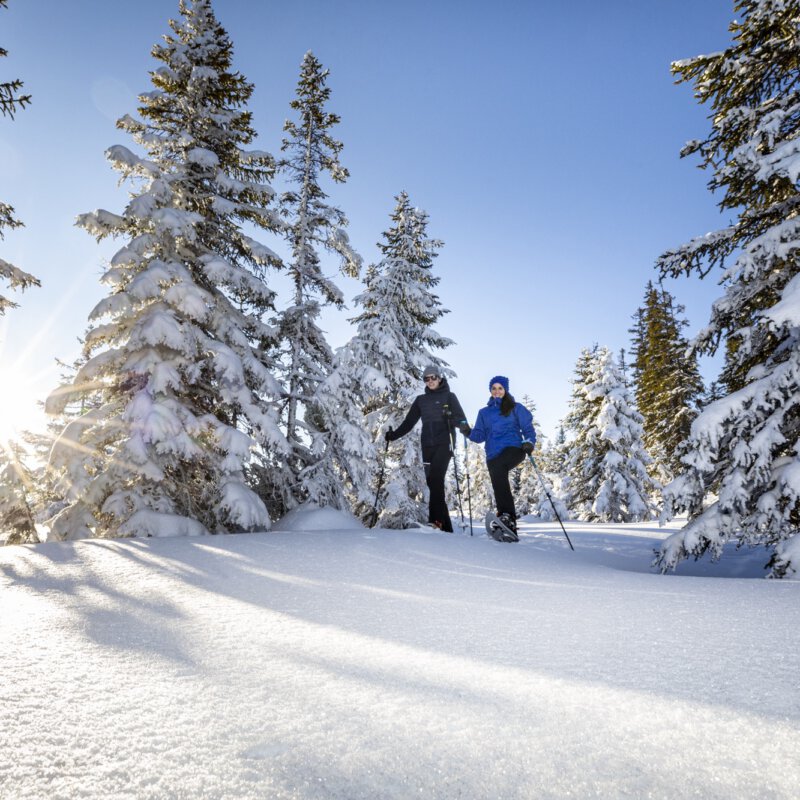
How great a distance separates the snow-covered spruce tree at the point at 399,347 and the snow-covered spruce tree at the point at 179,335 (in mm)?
3788

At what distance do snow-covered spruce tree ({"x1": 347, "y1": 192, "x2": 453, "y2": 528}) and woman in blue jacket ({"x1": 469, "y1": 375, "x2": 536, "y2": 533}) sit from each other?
4.78 meters

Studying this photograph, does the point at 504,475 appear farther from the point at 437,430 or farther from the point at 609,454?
the point at 609,454

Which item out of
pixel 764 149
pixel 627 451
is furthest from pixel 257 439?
pixel 627 451

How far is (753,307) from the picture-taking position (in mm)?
6184

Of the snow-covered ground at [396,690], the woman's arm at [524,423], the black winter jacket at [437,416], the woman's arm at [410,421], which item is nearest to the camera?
the snow-covered ground at [396,690]

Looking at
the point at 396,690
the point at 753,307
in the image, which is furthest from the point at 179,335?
the point at 753,307

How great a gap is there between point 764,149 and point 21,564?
9.61 metres

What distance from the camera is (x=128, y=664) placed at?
186cm

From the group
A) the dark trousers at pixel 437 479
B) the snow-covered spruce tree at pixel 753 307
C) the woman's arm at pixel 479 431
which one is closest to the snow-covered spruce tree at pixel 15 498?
the dark trousers at pixel 437 479

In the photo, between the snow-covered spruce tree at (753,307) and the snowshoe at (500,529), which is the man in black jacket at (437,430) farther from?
the snow-covered spruce tree at (753,307)

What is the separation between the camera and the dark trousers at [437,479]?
302 inches

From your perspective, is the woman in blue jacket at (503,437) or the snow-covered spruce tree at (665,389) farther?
the snow-covered spruce tree at (665,389)

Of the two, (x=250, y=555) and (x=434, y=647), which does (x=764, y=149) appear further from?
(x=250, y=555)

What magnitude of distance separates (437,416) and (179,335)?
15.4ft
